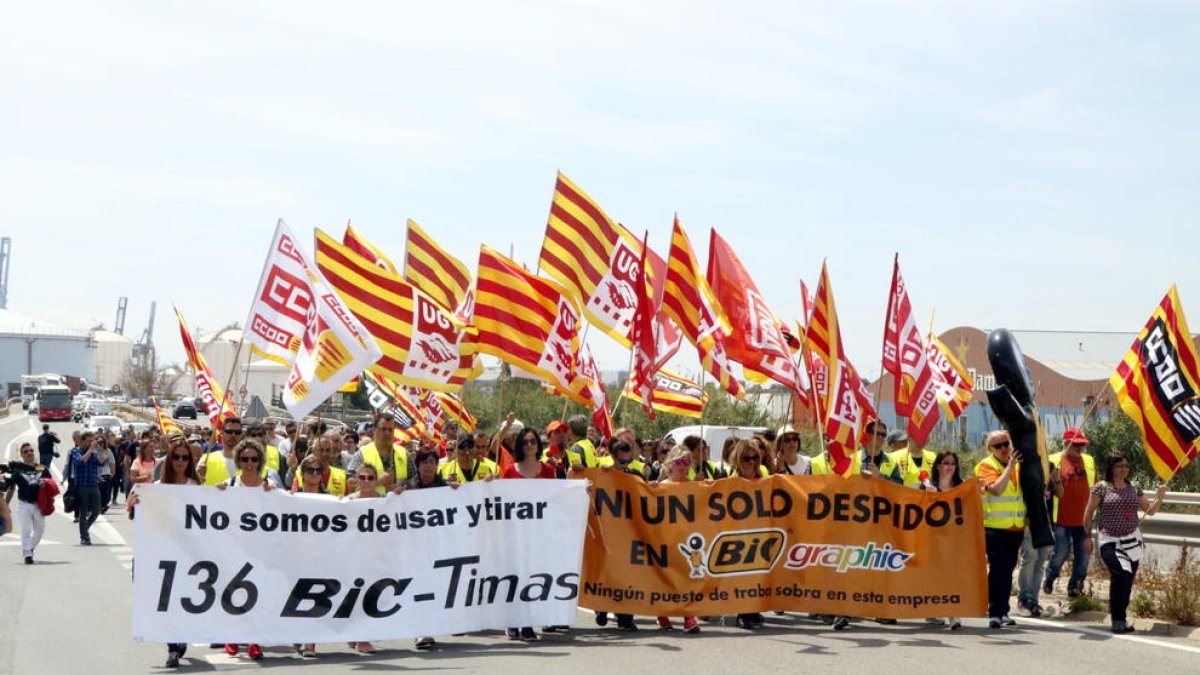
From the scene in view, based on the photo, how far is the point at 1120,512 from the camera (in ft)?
38.8

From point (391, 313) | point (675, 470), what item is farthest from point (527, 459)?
point (391, 313)

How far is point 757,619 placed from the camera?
12414 mm

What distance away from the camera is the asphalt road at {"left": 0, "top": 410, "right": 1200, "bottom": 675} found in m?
10.2

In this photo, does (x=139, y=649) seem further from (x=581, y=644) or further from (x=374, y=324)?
(x=374, y=324)

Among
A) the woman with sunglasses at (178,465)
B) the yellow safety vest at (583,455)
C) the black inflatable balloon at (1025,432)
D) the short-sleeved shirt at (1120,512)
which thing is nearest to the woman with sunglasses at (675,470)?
the yellow safety vest at (583,455)

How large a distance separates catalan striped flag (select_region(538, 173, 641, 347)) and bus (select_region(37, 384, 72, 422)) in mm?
80235

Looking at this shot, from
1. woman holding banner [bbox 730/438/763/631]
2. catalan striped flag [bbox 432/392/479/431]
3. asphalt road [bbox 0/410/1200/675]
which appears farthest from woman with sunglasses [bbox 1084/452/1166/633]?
catalan striped flag [bbox 432/392/479/431]

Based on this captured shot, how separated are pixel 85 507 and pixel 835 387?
41.6 feet

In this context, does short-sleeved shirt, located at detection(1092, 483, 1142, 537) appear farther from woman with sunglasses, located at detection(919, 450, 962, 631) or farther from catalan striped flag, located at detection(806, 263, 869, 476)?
catalan striped flag, located at detection(806, 263, 869, 476)

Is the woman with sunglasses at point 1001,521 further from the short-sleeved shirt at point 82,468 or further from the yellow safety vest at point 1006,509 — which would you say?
the short-sleeved shirt at point 82,468

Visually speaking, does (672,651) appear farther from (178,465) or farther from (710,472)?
(178,465)

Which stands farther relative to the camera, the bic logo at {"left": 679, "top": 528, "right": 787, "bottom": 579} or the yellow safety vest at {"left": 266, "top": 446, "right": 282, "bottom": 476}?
the yellow safety vest at {"left": 266, "top": 446, "right": 282, "bottom": 476}

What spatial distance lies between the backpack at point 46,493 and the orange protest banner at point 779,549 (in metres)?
8.47

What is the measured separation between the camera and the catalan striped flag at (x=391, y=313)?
15328 millimetres
